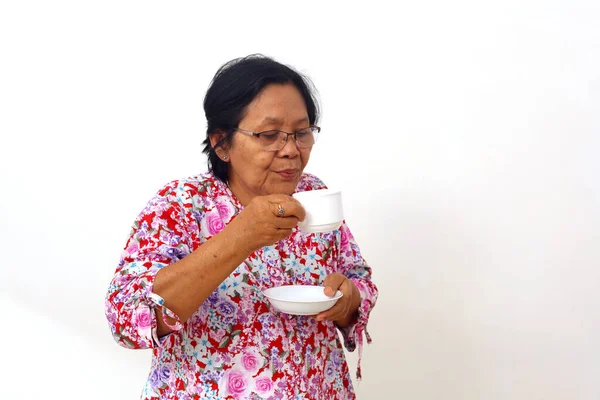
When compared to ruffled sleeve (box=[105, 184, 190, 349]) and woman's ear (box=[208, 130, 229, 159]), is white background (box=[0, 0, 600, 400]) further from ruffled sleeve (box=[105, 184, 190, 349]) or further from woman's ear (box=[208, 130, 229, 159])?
ruffled sleeve (box=[105, 184, 190, 349])

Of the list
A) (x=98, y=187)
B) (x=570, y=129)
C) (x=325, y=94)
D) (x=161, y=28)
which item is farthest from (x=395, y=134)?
(x=98, y=187)

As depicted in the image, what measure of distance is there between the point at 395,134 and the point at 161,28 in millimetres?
1287

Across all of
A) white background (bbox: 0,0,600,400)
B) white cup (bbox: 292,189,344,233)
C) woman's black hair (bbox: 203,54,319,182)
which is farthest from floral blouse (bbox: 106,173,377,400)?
white background (bbox: 0,0,600,400)

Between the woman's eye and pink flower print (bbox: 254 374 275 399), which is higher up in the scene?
the woman's eye

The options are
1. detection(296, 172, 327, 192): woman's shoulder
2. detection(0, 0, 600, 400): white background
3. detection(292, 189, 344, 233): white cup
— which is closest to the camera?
detection(292, 189, 344, 233): white cup

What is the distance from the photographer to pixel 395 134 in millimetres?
3113

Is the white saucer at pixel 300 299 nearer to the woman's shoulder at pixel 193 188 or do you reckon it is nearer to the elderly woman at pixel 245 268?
the elderly woman at pixel 245 268

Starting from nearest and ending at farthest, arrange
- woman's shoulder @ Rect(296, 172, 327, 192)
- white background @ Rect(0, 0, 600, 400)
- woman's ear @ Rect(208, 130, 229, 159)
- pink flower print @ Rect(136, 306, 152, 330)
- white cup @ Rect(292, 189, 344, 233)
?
1. pink flower print @ Rect(136, 306, 152, 330)
2. white cup @ Rect(292, 189, 344, 233)
3. woman's ear @ Rect(208, 130, 229, 159)
4. woman's shoulder @ Rect(296, 172, 327, 192)
5. white background @ Rect(0, 0, 600, 400)

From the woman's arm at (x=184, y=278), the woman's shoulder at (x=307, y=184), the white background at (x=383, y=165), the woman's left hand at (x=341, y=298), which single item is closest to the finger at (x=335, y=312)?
the woman's left hand at (x=341, y=298)

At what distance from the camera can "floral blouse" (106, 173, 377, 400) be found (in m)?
1.50

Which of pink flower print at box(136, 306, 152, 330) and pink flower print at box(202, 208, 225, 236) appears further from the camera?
pink flower print at box(202, 208, 225, 236)

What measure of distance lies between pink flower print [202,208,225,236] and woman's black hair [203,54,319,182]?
5.4 inches

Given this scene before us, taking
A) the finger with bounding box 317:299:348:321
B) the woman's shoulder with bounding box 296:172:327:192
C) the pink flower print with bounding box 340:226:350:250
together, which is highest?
the woman's shoulder with bounding box 296:172:327:192

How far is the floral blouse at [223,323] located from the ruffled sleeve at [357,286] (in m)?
0.10
